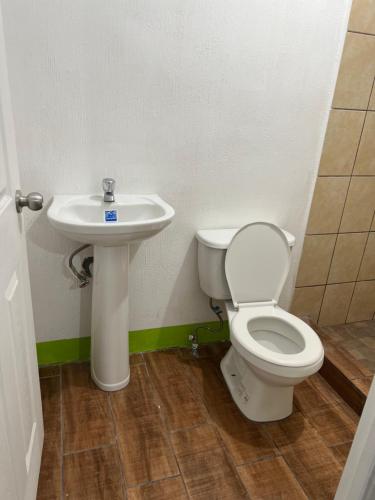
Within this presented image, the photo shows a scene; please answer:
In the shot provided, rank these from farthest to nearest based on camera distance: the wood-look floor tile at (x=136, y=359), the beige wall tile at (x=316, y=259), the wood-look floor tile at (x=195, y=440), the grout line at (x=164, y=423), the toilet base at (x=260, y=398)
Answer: the beige wall tile at (x=316, y=259), the wood-look floor tile at (x=136, y=359), the toilet base at (x=260, y=398), the wood-look floor tile at (x=195, y=440), the grout line at (x=164, y=423)

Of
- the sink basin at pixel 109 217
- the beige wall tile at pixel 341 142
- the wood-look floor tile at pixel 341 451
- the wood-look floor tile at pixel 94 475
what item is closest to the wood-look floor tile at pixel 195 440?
the wood-look floor tile at pixel 94 475

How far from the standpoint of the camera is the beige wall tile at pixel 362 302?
7.38 feet

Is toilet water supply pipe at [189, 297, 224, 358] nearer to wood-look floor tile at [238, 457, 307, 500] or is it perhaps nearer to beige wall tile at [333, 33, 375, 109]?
wood-look floor tile at [238, 457, 307, 500]

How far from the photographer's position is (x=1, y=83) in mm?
836

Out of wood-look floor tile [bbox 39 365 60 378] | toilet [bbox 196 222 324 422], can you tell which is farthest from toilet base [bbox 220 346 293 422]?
wood-look floor tile [bbox 39 365 60 378]

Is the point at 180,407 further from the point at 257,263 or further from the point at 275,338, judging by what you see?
the point at 257,263

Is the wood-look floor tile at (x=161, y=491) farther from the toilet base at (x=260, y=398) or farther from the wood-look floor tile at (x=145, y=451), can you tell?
the toilet base at (x=260, y=398)

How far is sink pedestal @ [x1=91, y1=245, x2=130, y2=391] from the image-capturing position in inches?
60.1

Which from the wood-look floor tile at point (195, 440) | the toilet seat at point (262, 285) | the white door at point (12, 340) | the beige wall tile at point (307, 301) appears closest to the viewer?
the white door at point (12, 340)

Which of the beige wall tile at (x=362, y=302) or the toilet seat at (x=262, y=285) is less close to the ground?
the toilet seat at (x=262, y=285)

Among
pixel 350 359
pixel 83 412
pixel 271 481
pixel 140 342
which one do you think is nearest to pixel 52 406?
pixel 83 412

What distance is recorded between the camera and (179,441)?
58.8 inches

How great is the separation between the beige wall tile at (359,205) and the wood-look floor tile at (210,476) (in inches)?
53.5

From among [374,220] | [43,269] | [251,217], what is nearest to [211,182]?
[251,217]
